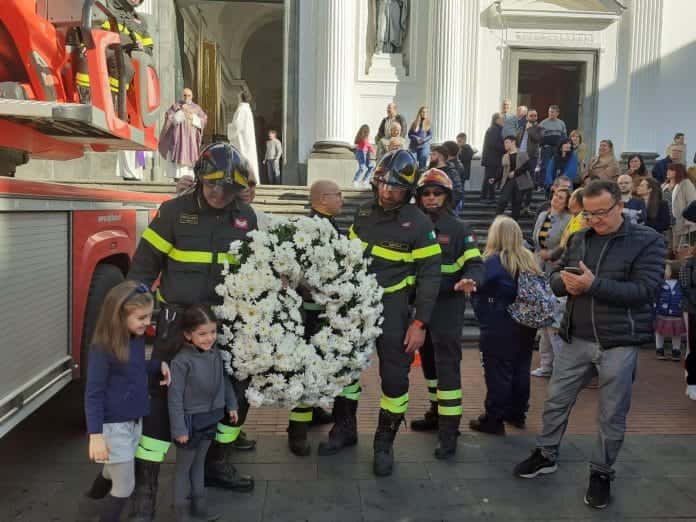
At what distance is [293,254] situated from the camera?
3.58m

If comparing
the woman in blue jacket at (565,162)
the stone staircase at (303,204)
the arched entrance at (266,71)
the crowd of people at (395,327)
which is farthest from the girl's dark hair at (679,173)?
the arched entrance at (266,71)

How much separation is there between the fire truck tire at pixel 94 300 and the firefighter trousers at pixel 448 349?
7.35 feet

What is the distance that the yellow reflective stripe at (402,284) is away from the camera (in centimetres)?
417

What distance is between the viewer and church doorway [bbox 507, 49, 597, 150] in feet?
48.0

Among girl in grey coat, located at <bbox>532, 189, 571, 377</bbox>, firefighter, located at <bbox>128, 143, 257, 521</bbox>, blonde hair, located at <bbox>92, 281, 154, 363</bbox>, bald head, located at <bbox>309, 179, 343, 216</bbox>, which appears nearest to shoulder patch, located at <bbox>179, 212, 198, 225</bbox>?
firefighter, located at <bbox>128, 143, 257, 521</bbox>

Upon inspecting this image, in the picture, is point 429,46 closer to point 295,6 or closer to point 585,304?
point 295,6

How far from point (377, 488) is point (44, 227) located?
243cm

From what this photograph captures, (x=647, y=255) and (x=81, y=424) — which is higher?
(x=647, y=255)

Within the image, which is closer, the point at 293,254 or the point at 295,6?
the point at 293,254

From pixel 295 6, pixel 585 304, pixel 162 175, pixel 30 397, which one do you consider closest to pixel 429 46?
pixel 295 6

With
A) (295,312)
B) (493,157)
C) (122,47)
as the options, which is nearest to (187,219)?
(295,312)

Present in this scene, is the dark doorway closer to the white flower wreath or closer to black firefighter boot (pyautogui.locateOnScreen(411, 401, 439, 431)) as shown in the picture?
black firefighter boot (pyautogui.locateOnScreen(411, 401, 439, 431))

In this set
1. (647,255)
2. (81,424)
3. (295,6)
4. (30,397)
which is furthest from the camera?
(295,6)

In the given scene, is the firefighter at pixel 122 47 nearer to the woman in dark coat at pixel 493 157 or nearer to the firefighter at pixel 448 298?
the firefighter at pixel 448 298
